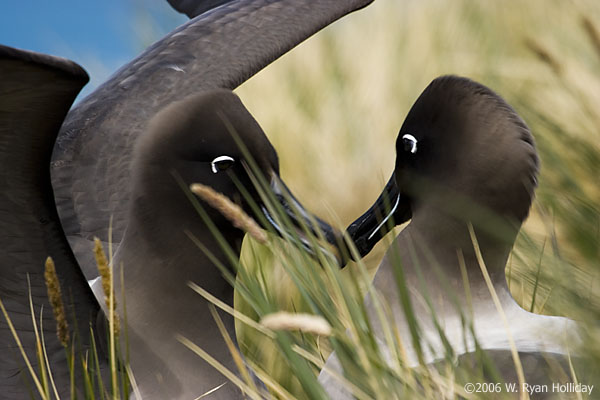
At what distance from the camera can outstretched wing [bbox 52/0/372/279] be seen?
3.50 metres

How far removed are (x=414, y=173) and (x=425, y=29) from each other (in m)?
3.52

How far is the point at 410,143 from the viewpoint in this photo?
2.60 m

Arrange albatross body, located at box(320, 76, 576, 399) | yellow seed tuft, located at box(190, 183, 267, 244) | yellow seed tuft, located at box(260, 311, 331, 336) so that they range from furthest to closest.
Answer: albatross body, located at box(320, 76, 576, 399), yellow seed tuft, located at box(190, 183, 267, 244), yellow seed tuft, located at box(260, 311, 331, 336)

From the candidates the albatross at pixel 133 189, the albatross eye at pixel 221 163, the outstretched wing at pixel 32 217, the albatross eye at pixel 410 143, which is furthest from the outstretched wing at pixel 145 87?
the albatross eye at pixel 410 143

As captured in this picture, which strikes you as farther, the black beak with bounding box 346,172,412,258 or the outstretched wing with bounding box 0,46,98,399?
the black beak with bounding box 346,172,412,258

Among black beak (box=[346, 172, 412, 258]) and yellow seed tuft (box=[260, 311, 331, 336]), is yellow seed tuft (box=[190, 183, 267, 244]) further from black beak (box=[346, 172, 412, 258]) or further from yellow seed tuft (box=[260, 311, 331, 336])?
black beak (box=[346, 172, 412, 258])

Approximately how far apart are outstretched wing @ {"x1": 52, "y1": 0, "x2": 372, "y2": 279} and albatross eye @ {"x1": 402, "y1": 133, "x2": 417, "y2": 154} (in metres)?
1.30

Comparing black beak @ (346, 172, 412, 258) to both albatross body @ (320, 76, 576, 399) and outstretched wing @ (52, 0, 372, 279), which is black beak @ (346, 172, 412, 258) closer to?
albatross body @ (320, 76, 576, 399)

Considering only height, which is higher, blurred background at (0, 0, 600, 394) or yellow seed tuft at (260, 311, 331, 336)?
yellow seed tuft at (260, 311, 331, 336)

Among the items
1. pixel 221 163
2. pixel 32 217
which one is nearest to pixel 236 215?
pixel 32 217

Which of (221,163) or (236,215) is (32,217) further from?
(236,215)

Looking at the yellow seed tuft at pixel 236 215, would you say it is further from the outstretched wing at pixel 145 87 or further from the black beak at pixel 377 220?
the outstretched wing at pixel 145 87

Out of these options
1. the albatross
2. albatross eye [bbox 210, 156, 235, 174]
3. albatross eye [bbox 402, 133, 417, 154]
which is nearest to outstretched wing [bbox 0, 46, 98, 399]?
the albatross

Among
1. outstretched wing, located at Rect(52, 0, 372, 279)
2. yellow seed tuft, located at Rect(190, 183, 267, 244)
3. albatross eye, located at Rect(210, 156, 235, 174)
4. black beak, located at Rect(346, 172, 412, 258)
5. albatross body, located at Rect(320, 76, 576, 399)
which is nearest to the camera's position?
yellow seed tuft, located at Rect(190, 183, 267, 244)
